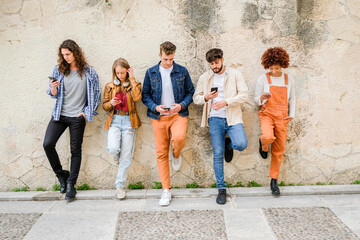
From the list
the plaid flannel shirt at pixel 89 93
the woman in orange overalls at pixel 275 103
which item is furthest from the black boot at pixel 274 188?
the plaid flannel shirt at pixel 89 93

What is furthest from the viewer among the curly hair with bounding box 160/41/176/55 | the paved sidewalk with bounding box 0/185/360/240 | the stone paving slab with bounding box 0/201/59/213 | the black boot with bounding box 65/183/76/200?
the black boot with bounding box 65/183/76/200

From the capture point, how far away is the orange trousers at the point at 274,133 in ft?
13.2

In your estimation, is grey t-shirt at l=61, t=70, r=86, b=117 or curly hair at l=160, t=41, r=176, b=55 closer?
curly hair at l=160, t=41, r=176, b=55

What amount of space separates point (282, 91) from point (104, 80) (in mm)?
2470

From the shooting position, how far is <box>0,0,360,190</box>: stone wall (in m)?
4.30

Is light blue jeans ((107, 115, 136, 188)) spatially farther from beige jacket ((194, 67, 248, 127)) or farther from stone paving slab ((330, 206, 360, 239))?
stone paving slab ((330, 206, 360, 239))

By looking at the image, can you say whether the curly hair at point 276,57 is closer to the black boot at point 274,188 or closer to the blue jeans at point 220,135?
the blue jeans at point 220,135

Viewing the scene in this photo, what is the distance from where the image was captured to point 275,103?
405 cm

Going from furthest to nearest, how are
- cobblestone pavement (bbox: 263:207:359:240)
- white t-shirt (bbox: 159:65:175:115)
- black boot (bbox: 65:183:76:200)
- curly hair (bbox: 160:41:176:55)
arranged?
black boot (bbox: 65:183:76:200)
white t-shirt (bbox: 159:65:175:115)
curly hair (bbox: 160:41:176:55)
cobblestone pavement (bbox: 263:207:359:240)

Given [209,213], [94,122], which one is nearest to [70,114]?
[94,122]

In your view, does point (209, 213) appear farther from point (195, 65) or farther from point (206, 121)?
point (195, 65)

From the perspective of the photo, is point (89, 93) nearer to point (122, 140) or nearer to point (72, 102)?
point (72, 102)

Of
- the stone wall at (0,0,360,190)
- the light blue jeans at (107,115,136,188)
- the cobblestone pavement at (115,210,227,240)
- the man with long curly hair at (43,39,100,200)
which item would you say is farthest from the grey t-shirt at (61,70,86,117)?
the cobblestone pavement at (115,210,227,240)

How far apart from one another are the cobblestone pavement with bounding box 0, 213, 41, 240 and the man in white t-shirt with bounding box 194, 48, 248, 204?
2.29 meters
